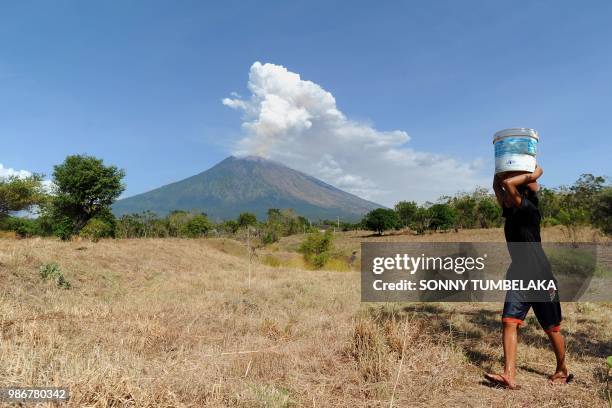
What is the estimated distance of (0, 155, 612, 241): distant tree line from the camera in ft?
76.3

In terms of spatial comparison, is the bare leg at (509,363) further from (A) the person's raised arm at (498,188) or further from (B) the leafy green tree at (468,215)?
(B) the leafy green tree at (468,215)

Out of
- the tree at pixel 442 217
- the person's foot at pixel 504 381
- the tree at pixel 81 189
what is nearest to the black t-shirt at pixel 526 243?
the person's foot at pixel 504 381

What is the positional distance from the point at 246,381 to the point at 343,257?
25352 millimetres

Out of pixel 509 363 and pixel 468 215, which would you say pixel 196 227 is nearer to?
pixel 468 215

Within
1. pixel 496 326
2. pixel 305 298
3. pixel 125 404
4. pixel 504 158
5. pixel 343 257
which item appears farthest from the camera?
pixel 343 257

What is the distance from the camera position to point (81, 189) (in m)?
32.1

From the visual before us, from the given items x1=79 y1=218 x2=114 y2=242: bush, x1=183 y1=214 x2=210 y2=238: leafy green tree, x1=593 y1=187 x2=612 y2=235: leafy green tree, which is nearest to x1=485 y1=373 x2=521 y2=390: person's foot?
x1=593 y1=187 x2=612 y2=235: leafy green tree

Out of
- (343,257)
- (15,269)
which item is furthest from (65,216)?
(15,269)

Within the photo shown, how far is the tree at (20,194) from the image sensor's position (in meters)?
28.4

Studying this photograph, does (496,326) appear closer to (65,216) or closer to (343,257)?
(343,257)

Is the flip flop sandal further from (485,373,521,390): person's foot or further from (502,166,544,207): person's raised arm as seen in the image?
(502,166,544,207): person's raised arm

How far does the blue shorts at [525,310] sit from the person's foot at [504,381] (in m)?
0.53

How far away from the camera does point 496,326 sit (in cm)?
655

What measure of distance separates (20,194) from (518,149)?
33.9m
